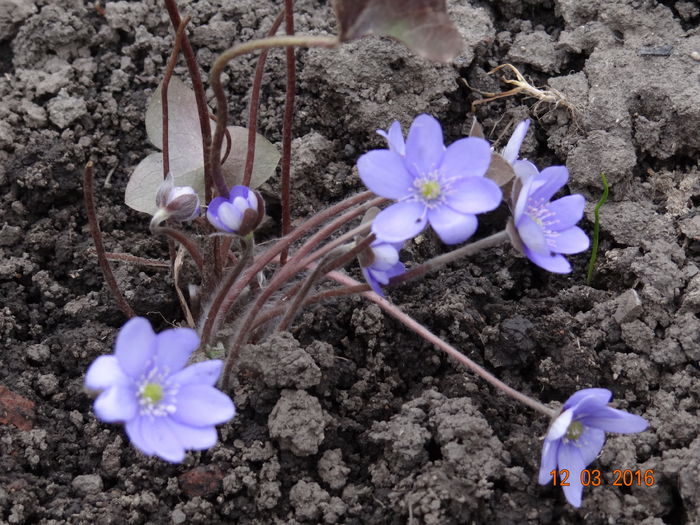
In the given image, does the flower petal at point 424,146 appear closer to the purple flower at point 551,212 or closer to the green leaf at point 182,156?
the purple flower at point 551,212

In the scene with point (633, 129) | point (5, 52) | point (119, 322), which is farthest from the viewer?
point (5, 52)

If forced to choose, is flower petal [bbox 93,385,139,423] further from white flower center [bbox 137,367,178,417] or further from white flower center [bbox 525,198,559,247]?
white flower center [bbox 525,198,559,247]

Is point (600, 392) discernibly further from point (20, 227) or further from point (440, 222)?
point (20, 227)

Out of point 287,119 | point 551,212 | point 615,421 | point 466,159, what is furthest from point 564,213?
point 287,119

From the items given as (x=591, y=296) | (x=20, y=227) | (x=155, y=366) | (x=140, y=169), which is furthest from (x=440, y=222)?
(x=20, y=227)

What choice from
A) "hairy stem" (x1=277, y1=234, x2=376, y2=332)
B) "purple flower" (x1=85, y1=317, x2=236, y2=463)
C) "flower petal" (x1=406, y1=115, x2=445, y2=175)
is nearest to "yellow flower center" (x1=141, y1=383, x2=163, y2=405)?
"purple flower" (x1=85, y1=317, x2=236, y2=463)

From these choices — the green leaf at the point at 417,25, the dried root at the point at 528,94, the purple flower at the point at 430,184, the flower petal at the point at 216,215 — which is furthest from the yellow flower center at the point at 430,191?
the dried root at the point at 528,94
